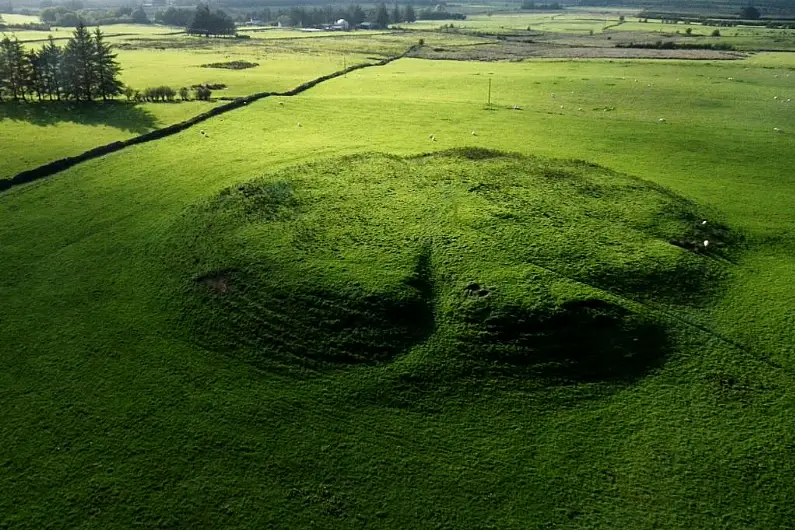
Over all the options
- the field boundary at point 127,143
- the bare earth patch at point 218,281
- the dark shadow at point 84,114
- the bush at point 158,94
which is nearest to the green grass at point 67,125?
the dark shadow at point 84,114

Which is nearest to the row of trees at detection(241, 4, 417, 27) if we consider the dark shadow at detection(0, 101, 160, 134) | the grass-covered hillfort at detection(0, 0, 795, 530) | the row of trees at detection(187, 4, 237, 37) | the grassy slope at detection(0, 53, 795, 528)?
the row of trees at detection(187, 4, 237, 37)

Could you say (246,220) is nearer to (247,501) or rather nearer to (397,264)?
(397,264)

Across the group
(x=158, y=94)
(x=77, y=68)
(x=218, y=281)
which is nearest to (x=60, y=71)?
(x=77, y=68)

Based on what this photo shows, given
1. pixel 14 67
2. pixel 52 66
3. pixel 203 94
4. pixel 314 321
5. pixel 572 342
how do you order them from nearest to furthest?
pixel 572 342 → pixel 314 321 → pixel 14 67 → pixel 52 66 → pixel 203 94

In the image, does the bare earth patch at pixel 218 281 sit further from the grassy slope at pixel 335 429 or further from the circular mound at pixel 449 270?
the grassy slope at pixel 335 429

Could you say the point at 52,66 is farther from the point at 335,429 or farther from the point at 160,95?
the point at 335,429
